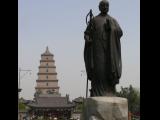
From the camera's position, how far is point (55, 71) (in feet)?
414

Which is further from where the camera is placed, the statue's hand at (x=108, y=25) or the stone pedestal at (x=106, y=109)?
the statue's hand at (x=108, y=25)

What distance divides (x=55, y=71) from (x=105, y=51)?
113437 millimetres

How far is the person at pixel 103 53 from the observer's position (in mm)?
12828

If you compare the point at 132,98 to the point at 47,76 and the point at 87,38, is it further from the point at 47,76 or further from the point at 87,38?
the point at 87,38

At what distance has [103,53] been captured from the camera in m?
13.0

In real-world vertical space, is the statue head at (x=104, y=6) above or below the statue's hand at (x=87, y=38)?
above

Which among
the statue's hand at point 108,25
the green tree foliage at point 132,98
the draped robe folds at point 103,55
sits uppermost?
the statue's hand at point 108,25

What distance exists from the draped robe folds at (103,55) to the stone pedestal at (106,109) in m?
0.52

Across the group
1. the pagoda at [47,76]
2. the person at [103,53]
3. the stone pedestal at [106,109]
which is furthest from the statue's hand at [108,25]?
the pagoda at [47,76]

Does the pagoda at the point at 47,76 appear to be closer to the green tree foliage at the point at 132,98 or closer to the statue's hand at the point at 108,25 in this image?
the green tree foliage at the point at 132,98

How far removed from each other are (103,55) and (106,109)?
4.69 feet

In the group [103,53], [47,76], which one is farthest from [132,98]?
[103,53]

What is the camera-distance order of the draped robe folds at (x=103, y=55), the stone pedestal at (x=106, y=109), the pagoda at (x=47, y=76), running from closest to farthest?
the stone pedestal at (x=106, y=109), the draped robe folds at (x=103, y=55), the pagoda at (x=47, y=76)

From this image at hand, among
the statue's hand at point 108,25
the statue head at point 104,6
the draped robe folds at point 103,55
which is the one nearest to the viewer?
the draped robe folds at point 103,55
